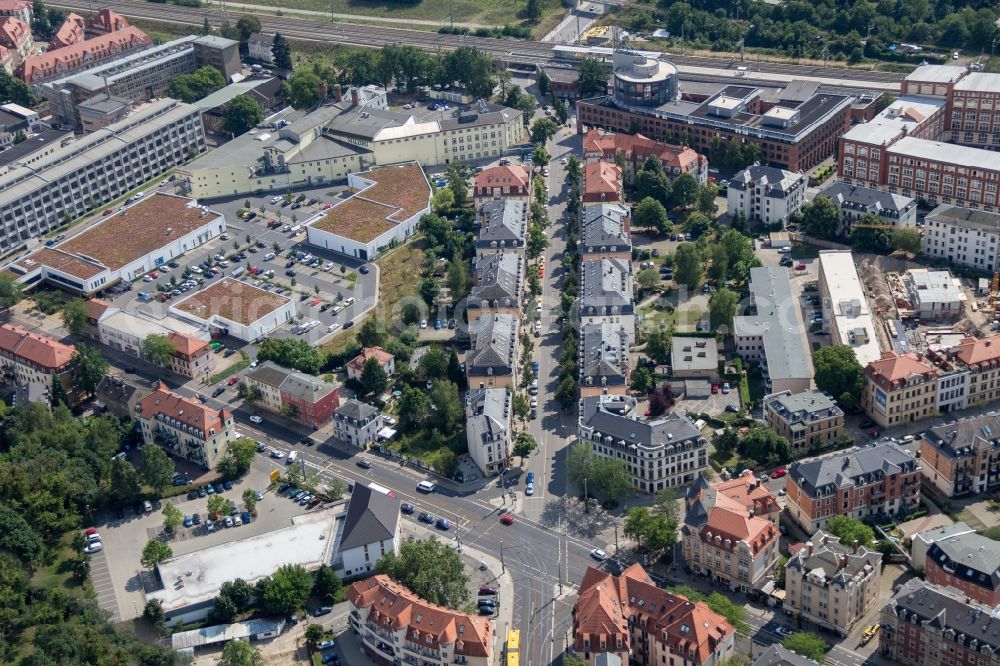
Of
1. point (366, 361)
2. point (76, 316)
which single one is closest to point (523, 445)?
point (366, 361)

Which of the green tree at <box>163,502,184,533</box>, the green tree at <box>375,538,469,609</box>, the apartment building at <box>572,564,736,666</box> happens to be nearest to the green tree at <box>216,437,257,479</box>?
the green tree at <box>163,502,184,533</box>

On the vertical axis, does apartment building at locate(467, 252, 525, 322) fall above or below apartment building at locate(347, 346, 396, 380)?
above

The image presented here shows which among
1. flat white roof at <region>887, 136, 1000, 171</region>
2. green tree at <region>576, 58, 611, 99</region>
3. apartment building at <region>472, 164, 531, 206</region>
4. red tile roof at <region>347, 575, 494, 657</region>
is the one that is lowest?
red tile roof at <region>347, 575, 494, 657</region>

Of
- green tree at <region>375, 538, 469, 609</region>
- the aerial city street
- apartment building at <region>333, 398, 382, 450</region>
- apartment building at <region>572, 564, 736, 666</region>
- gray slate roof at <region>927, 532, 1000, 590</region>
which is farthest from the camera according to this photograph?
apartment building at <region>333, 398, 382, 450</region>

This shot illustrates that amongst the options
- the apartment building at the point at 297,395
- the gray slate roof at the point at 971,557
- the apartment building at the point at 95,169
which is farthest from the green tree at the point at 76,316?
the gray slate roof at the point at 971,557

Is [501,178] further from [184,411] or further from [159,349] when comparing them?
[184,411]

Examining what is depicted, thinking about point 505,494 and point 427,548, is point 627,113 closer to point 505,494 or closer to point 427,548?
point 505,494

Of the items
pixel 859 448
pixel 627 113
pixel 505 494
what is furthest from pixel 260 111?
pixel 859 448

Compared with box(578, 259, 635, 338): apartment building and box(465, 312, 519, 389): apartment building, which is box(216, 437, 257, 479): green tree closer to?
box(465, 312, 519, 389): apartment building
